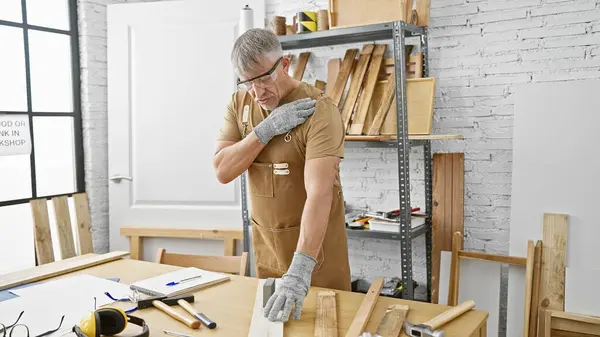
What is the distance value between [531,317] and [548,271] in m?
0.25

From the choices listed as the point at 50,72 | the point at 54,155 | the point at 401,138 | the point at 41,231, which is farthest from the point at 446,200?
the point at 50,72

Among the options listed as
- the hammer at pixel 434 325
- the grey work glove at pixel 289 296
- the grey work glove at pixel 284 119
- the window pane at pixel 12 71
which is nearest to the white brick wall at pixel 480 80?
the window pane at pixel 12 71

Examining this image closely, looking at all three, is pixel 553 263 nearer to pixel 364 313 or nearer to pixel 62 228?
pixel 364 313

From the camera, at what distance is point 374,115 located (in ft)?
10.7

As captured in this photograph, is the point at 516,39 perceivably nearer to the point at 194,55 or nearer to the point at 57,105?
the point at 194,55

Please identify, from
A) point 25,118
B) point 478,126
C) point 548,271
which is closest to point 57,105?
point 25,118

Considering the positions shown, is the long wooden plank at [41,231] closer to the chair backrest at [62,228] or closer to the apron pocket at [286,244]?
the chair backrest at [62,228]

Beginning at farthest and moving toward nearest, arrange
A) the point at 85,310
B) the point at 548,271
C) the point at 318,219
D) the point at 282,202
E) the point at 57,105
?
the point at 57,105, the point at 548,271, the point at 282,202, the point at 318,219, the point at 85,310

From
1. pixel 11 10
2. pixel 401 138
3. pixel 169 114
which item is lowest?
pixel 401 138

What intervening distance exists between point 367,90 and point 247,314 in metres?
1.84

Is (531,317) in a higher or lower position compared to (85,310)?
lower

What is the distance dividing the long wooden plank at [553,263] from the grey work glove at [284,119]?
1510mm

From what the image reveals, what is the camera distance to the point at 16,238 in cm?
352

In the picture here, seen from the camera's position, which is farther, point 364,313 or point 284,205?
point 284,205
